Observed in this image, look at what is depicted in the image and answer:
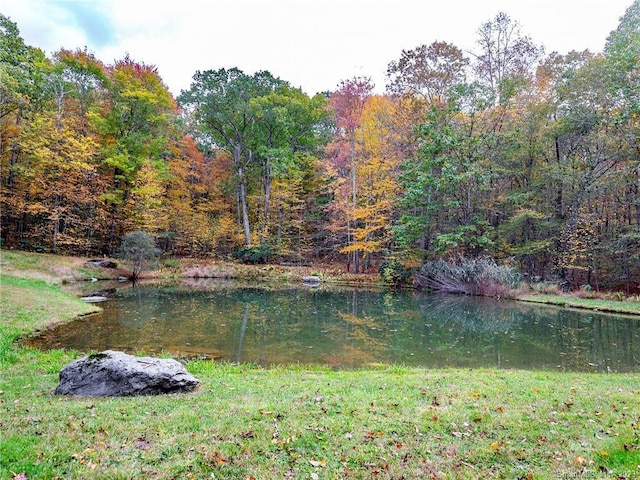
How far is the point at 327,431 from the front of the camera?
374cm

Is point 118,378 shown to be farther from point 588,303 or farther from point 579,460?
point 588,303

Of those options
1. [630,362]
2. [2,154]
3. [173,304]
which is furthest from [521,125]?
[2,154]

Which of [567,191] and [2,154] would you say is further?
[2,154]

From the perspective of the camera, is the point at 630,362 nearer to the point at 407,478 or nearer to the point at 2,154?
the point at 407,478

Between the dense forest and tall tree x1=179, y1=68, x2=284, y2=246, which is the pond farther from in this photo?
tall tree x1=179, y1=68, x2=284, y2=246

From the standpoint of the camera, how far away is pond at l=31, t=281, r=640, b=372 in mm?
8570

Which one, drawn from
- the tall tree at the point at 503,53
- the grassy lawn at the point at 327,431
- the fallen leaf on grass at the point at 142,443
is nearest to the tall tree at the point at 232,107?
the tall tree at the point at 503,53

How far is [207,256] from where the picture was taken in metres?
32.5

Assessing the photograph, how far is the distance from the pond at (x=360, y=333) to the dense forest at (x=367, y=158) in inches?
329

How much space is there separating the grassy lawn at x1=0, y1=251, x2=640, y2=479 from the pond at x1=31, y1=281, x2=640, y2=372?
2.75m

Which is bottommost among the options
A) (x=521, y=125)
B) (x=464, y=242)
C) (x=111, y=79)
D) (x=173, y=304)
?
(x=173, y=304)

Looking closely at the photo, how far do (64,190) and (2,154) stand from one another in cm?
421

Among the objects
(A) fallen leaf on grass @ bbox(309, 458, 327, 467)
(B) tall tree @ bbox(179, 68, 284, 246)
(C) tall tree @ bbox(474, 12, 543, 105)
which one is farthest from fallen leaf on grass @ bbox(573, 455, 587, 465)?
(B) tall tree @ bbox(179, 68, 284, 246)

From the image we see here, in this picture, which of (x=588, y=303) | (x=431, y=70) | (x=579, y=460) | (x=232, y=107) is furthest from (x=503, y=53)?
(x=579, y=460)
